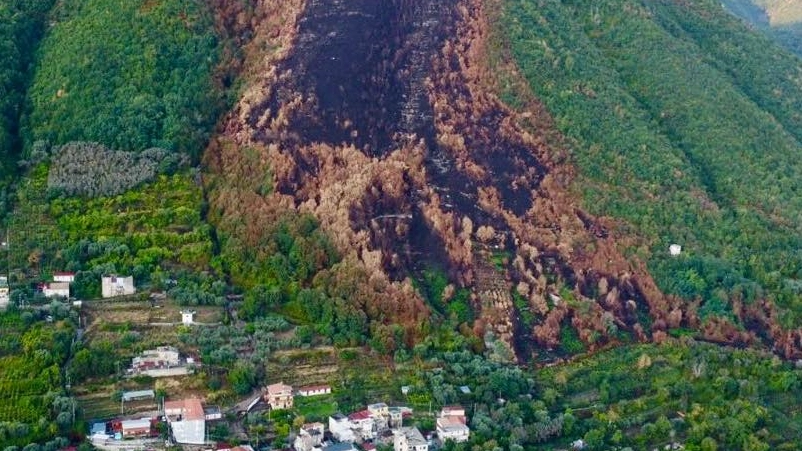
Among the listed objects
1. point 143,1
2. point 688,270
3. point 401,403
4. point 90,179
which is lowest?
point 401,403

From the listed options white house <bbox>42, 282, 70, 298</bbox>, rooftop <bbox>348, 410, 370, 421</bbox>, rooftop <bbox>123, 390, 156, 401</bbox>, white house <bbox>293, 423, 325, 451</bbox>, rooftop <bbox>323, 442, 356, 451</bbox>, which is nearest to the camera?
rooftop <bbox>323, 442, 356, 451</bbox>

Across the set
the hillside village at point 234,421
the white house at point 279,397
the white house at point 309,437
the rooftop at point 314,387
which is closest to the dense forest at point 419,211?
the hillside village at point 234,421

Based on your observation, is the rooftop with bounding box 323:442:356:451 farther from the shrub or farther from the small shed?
the small shed

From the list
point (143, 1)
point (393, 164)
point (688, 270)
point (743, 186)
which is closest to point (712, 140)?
point (743, 186)

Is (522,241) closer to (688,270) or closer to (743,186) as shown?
(688,270)

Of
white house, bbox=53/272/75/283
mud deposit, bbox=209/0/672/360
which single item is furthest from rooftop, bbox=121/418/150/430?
mud deposit, bbox=209/0/672/360
